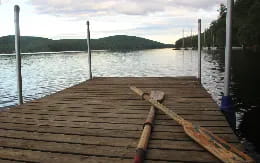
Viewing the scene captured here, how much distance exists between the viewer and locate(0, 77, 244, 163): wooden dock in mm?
3334

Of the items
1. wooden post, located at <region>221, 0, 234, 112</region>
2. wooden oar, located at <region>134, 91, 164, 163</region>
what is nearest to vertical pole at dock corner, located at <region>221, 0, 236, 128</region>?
wooden post, located at <region>221, 0, 234, 112</region>

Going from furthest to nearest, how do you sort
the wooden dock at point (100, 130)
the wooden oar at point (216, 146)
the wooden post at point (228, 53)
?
the wooden post at point (228, 53)
the wooden dock at point (100, 130)
the wooden oar at point (216, 146)

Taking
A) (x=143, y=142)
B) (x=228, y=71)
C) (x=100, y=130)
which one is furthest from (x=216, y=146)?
(x=228, y=71)

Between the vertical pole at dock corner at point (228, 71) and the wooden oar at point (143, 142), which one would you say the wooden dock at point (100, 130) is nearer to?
the wooden oar at point (143, 142)

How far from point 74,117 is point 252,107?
1081 centimetres

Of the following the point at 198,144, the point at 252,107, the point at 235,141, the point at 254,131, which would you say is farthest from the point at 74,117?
the point at 252,107

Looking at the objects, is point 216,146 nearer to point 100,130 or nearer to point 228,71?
point 100,130

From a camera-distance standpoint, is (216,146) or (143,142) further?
(143,142)

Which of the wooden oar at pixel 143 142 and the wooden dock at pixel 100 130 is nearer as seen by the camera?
the wooden oar at pixel 143 142

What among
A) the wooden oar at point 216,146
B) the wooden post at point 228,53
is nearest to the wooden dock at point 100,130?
the wooden oar at point 216,146

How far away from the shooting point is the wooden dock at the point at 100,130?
333 centimetres

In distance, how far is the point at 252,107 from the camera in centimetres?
1271

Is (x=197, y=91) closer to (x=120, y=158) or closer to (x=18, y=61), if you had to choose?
(x=120, y=158)

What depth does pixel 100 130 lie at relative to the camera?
4312 mm
